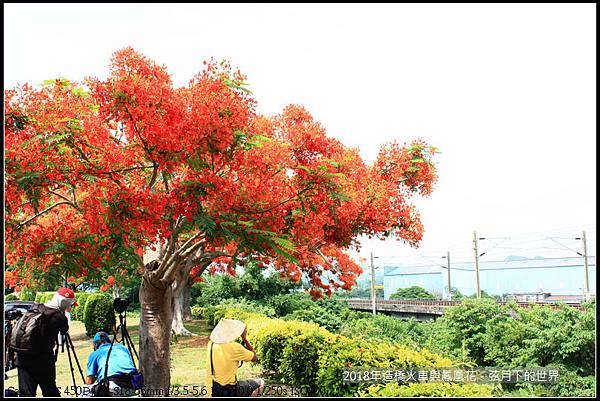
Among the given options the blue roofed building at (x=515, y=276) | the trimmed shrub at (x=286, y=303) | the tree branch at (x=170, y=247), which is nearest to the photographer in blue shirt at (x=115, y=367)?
the tree branch at (x=170, y=247)

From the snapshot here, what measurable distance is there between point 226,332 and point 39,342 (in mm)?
1713

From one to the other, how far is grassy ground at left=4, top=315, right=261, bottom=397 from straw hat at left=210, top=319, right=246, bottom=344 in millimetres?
3447

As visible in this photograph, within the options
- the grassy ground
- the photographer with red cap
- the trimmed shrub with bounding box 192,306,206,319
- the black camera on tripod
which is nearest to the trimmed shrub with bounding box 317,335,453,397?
the black camera on tripod

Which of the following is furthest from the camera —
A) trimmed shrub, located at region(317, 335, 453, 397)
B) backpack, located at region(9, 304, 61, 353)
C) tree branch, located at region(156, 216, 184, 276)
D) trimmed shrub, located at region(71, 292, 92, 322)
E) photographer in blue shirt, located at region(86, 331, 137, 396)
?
trimmed shrub, located at region(71, 292, 92, 322)

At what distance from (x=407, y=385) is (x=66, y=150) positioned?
412 centimetres

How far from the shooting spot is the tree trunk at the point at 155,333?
823 centimetres

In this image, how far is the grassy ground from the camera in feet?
32.6

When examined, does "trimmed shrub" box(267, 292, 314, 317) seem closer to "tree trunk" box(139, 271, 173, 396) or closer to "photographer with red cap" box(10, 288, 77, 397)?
"tree trunk" box(139, 271, 173, 396)

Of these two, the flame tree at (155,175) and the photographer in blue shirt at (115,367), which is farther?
the flame tree at (155,175)

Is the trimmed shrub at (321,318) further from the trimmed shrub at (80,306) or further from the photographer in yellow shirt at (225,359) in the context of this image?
the photographer in yellow shirt at (225,359)

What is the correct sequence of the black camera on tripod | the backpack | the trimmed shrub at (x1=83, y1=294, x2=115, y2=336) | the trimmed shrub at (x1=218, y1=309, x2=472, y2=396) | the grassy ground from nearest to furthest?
1. the backpack
2. the trimmed shrub at (x1=218, y1=309, x2=472, y2=396)
3. the black camera on tripod
4. the grassy ground
5. the trimmed shrub at (x1=83, y1=294, x2=115, y2=336)

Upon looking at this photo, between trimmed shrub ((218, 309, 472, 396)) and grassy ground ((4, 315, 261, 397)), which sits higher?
trimmed shrub ((218, 309, 472, 396))

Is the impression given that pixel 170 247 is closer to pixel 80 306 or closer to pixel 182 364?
pixel 182 364

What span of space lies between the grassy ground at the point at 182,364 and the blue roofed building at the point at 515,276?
43.4 feet
